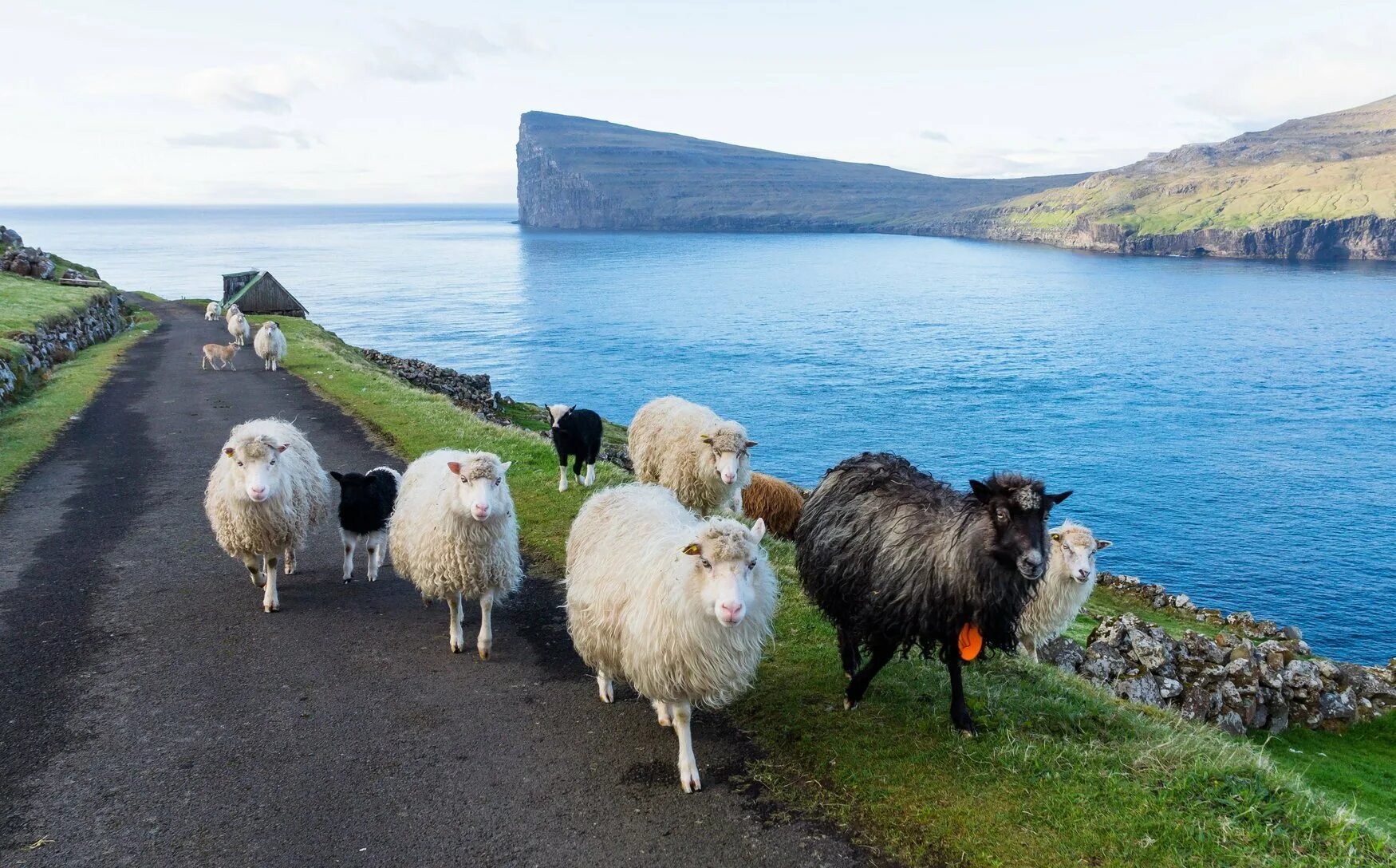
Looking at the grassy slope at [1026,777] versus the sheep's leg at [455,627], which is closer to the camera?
the grassy slope at [1026,777]

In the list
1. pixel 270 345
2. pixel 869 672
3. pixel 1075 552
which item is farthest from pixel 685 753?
pixel 270 345

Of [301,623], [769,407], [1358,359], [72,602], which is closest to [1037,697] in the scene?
[301,623]

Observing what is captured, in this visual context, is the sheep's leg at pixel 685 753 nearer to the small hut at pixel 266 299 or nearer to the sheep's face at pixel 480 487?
the sheep's face at pixel 480 487

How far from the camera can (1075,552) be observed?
1271 cm

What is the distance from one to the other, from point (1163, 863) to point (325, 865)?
19.8 feet

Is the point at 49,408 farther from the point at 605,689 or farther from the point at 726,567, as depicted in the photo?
the point at 726,567

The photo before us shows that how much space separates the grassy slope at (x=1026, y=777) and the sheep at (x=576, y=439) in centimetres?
711

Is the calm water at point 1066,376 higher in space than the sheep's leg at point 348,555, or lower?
lower

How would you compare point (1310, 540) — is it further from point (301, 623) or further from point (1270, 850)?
point (301, 623)

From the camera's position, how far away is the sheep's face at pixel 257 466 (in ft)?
33.8

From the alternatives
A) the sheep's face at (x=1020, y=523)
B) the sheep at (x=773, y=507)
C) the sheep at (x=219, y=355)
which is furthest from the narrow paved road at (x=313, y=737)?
the sheep at (x=219, y=355)

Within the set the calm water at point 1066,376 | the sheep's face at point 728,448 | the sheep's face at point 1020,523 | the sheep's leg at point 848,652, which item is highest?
the sheep's face at point 1020,523

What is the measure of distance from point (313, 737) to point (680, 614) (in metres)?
3.79

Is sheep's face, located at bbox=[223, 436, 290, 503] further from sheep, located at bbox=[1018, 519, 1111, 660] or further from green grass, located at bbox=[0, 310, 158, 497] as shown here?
sheep, located at bbox=[1018, 519, 1111, 660]
